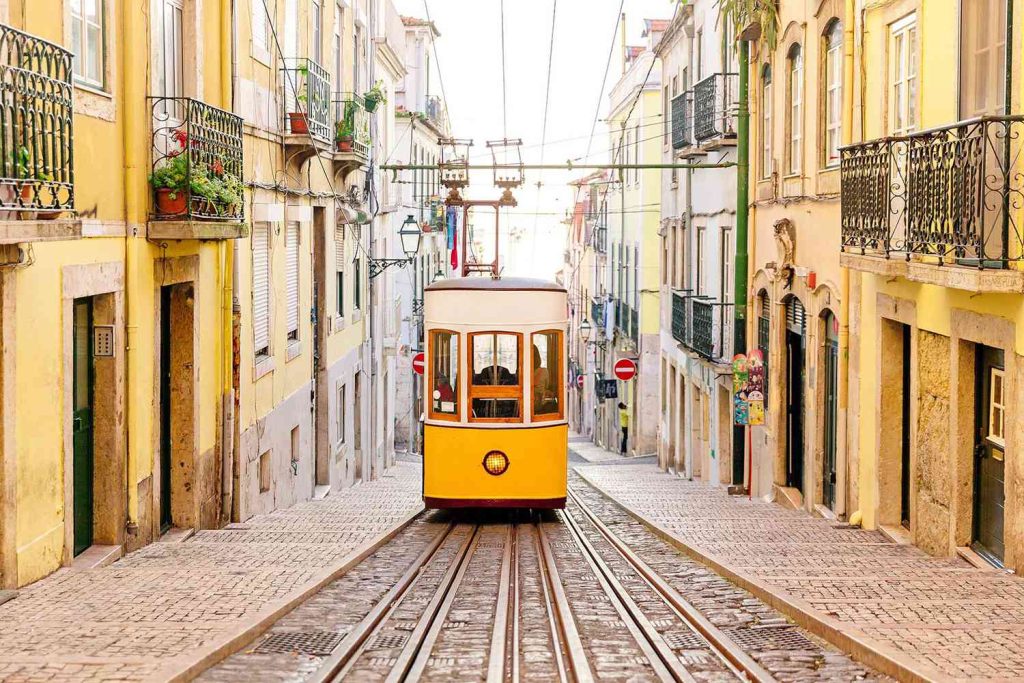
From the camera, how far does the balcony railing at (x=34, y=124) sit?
8.11 m

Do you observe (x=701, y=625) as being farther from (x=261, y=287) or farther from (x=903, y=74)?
(x=261, y=287)

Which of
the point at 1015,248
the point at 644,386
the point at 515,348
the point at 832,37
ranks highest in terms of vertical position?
the point at 832,37

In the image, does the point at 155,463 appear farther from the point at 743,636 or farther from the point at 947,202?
the point at 947,202

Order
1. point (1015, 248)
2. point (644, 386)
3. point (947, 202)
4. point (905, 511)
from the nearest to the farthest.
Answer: point (1015, 248)
point (947, 202)
point (905, 511)
point (644, 386)

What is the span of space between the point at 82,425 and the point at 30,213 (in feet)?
9.17

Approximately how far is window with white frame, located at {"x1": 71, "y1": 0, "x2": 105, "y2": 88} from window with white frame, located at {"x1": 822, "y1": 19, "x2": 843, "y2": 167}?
867cm

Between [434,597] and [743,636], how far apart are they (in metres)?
2.85

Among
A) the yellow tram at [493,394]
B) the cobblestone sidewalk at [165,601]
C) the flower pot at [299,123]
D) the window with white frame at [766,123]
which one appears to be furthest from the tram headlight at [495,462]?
the window with white frame at [766,123]

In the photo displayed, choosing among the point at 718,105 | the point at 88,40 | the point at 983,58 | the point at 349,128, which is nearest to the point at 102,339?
the point at 88,40

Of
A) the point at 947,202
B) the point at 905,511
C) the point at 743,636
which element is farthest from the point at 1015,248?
the point at 905,511

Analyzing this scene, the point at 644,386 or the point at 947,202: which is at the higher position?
the point at 947,202

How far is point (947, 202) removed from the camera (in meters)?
10.6

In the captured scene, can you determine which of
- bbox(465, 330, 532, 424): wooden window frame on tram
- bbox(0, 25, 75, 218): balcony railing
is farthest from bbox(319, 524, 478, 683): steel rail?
bbox(0, 25, 75, 218): balcony railing

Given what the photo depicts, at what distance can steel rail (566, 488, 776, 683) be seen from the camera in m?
7.95
